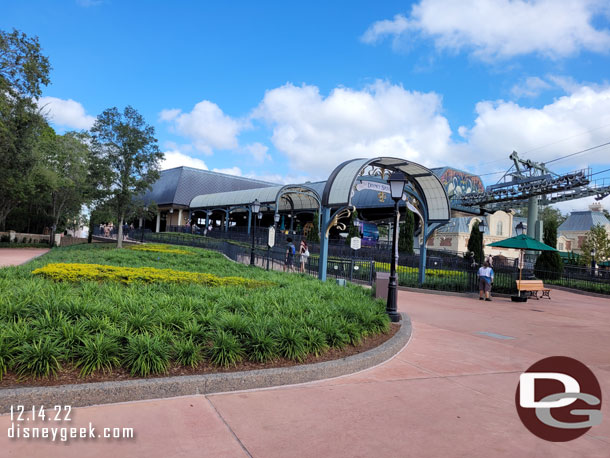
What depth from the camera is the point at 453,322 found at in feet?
32.0

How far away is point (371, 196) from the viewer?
37875 millimetres

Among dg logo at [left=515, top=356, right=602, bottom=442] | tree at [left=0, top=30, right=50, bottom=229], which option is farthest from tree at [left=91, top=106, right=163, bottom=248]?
dg logo at [left=515, top=356, right=602, bottom=442]

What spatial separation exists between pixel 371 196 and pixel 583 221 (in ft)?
157

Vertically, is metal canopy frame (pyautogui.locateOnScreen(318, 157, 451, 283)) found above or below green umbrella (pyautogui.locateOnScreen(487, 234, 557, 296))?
above

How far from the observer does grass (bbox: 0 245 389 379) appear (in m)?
4.36

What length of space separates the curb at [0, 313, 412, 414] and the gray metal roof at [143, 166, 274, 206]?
44702mm

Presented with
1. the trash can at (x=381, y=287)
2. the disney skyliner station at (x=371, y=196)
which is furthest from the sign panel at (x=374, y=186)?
the trash can at (x=381, y=287)

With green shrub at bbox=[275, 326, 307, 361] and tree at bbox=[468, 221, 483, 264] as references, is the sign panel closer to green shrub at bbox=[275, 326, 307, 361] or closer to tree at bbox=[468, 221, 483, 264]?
green shrub at bbox=[275, 326, 307, 361]

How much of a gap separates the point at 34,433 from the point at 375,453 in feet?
8.82

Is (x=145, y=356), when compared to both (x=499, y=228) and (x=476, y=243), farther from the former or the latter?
(x=499, y=228)

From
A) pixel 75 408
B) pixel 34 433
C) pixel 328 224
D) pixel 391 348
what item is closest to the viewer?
pixel 34 433

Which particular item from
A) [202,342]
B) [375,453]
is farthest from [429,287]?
[375,453]

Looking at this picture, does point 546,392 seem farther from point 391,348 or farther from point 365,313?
point 365,313

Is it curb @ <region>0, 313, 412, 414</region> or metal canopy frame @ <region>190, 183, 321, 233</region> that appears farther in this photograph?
metal canopy frame @ <region>190, 183, 321, 233</region>
